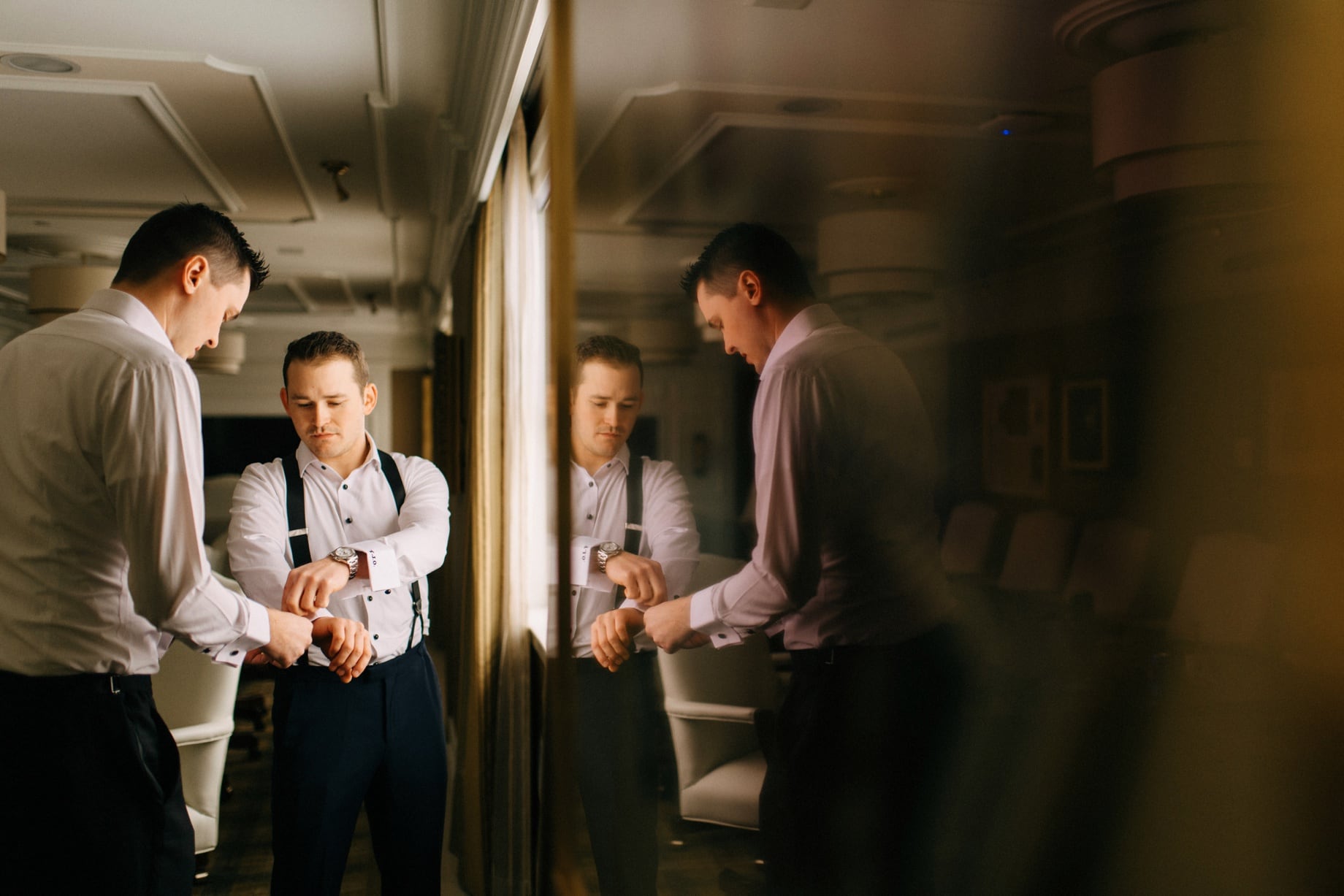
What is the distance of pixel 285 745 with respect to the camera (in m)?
1.74

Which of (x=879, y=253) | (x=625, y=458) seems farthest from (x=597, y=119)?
(x=879, y=253)

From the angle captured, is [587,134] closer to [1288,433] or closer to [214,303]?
[214,303]

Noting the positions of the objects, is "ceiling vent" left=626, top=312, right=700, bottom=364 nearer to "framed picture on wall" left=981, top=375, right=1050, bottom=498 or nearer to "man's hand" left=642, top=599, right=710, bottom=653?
"man's hand" left=642, top=599, right=710, bottom=653

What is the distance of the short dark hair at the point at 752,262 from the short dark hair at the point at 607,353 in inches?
12.1

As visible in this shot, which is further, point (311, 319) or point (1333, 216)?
point (311, 319)

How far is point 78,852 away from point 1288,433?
184 centimetres

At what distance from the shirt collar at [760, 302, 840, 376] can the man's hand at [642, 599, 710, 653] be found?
30cm

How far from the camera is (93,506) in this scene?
1.42m

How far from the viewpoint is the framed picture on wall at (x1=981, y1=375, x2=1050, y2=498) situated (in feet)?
1.21

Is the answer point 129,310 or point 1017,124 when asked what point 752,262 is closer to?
point 1017,124

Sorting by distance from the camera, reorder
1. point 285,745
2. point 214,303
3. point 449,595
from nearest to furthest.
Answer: point 214,303
point 285,745
point 449,595

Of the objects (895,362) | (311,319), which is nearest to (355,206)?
(311,319)

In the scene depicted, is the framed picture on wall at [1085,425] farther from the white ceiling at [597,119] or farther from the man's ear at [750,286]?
the man's ear at [750,286]

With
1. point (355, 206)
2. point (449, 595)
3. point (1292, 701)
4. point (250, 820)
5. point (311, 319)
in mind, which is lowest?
point (250, 820)
